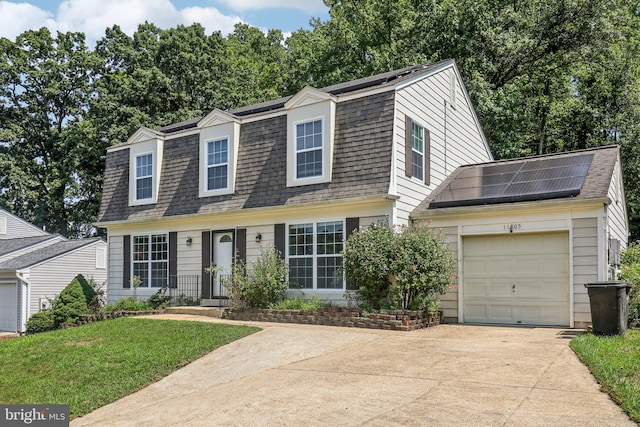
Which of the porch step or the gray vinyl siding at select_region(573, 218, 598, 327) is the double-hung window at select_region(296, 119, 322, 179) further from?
the gray vinyl siding at select_region(573, 218, 598, 327)

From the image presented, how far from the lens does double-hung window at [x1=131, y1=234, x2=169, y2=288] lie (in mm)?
17500

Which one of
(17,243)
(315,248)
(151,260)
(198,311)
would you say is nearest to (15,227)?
(17,243)

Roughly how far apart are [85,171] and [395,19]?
63.8 feet

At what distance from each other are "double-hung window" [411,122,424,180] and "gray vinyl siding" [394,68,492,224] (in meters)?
0.18

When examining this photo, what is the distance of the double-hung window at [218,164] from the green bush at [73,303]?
6.78 metres

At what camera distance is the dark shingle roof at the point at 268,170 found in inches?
533

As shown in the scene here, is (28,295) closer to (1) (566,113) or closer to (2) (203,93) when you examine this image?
(2) (203,93)

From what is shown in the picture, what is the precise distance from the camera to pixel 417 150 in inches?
577

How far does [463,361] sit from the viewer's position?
8156 millimetres

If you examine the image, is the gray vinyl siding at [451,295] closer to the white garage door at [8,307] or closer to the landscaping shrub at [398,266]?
the landscaping shrub at [398,266]

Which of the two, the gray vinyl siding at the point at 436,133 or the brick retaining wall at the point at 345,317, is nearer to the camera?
the brick retaining wall at the point at 345,317

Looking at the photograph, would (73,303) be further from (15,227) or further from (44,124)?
(44,124)

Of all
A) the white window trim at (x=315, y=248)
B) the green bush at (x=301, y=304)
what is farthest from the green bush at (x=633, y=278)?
the green bush at (x=301, y=304)

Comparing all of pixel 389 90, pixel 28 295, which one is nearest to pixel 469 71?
pixel 389 90
